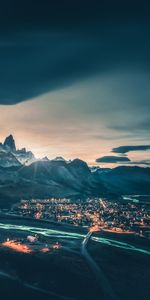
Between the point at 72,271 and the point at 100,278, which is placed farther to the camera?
the point at 72,271

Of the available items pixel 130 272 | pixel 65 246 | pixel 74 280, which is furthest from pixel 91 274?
pixel 65 246

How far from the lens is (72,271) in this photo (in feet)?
451

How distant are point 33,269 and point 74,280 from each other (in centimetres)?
2097

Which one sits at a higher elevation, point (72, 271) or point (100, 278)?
point (72, 271)

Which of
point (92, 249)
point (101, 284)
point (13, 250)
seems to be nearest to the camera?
point (101, 284)

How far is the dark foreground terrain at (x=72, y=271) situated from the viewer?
366 ft

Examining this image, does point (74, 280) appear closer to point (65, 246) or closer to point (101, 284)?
point (101, 284)

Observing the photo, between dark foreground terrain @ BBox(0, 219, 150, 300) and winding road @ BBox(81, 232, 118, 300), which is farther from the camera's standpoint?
dark foreground terrain @ BBox(0, 219, 150, 300)

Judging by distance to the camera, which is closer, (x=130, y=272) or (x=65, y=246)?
(x=130, y=272)

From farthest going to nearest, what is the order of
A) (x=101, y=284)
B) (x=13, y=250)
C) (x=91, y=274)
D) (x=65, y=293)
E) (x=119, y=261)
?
(x=13, y=250) < (x=119, y=261) < (x=91, y=274) < (x=101, y=284) < (x=65, y=293)

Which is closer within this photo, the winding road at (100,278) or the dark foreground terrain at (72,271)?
the winding road at (100,278)

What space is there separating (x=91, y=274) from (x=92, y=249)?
52900 millimetres

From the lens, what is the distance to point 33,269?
138 metres

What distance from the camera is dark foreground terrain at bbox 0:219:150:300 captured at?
366ft
